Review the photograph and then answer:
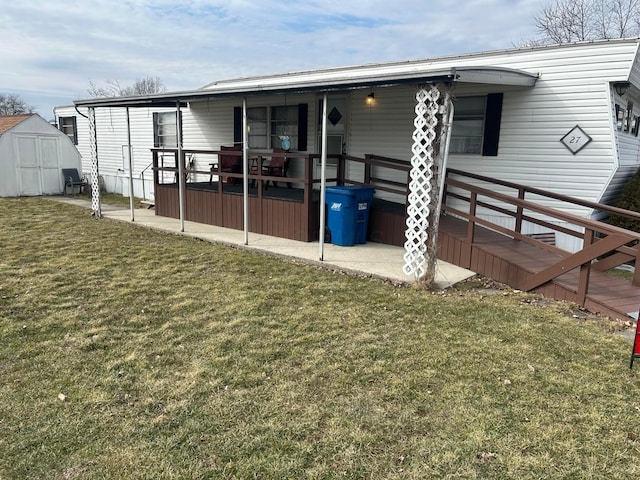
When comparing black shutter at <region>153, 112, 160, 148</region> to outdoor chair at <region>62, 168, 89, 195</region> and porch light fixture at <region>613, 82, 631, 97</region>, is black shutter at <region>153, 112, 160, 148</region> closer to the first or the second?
outdoor chair at <region>62, 168, 89, 195</region>

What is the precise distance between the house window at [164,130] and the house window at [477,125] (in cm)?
789

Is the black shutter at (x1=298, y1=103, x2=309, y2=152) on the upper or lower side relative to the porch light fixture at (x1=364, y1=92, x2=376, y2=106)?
lower

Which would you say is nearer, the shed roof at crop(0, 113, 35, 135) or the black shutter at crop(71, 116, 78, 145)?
the shed roof at crop(0, 113, 35, 135)

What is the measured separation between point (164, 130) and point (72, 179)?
4207 mm

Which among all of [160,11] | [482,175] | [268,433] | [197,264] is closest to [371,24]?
[160,11]

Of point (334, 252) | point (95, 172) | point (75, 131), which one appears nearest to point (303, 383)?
point (334, 252)

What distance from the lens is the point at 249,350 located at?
12.2 ft

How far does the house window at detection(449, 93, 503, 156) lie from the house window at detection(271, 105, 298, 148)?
3.57 meters

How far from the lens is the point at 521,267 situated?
5.39 metres

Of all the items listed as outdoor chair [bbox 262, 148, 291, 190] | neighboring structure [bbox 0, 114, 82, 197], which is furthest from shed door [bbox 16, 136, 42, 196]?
outdoor chair [bbox 262, 148, 291, 190]

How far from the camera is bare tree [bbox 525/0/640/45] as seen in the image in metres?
19.7

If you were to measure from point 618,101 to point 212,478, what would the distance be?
736 centimetres

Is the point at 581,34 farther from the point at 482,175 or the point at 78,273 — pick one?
the point at 78,273

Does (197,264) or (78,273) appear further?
(197,264)
